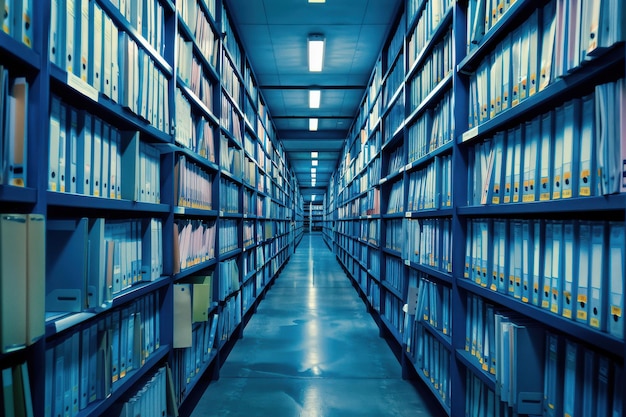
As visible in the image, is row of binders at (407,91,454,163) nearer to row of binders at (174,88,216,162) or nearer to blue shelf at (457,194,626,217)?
blue shelf at (457,194,626,217)

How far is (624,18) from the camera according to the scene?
3.27ft

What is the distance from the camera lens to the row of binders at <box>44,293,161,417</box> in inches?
51.8

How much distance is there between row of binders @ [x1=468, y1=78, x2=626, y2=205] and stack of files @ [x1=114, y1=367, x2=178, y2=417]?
67.9 inches

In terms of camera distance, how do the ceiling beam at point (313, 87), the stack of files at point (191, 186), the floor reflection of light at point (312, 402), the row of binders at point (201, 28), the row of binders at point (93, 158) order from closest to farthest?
the row of binders at point (93, 158) < the stack of files at point (191, 186) < the row of binders at point (201, 28) < the floor reflection of light at point (312, 402) < the ceiling beam at point (313, 87)

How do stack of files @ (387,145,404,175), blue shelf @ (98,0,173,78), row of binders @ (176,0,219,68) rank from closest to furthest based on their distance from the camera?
blue shelf @ (98,0,173,78) < row of binders @ (176,0,219,68) < stack of files @ (387,145,404,175)

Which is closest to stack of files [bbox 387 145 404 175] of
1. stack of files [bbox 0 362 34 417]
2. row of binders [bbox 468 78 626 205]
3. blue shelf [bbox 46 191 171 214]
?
row of binders [bbox 468 78 626 205]

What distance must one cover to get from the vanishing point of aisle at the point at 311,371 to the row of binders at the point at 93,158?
63.6 inches

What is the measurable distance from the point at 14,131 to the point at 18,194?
16 cm

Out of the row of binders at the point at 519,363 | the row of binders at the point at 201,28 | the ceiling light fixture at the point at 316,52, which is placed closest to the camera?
the row of binders at the point at 519,363

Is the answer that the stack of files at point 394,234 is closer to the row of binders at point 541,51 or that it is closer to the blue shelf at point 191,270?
the blue shelf at point 191,270

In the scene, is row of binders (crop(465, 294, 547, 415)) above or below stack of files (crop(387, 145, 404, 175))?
below

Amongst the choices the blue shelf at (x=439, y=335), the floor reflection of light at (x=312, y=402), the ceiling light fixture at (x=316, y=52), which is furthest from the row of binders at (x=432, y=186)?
the ceiling light fixture at (x=316, y=52)

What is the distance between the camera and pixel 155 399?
78.8 inches

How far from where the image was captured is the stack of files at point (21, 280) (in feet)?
3.17
